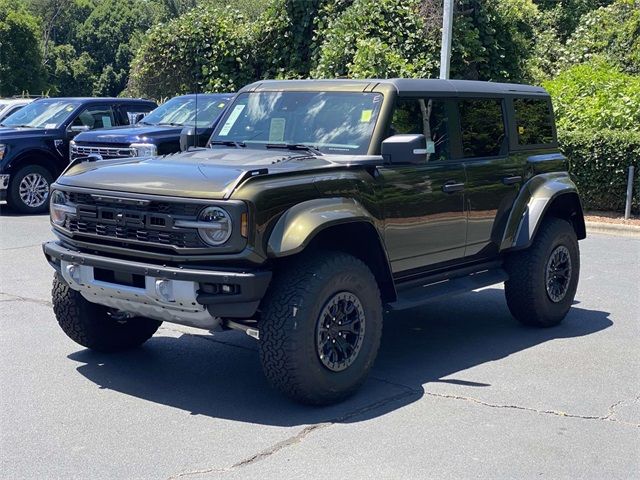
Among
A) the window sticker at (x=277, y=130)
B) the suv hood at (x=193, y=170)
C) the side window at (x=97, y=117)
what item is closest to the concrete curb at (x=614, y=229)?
the side window at (x=97, y=117)

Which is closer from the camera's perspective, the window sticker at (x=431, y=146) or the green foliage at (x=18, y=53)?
the window sticker at (x=431, y=146)

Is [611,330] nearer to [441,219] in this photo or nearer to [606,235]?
[441,219]

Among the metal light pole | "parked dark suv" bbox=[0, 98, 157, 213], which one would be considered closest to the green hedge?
the metal light pole

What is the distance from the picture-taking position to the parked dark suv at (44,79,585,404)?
5.06 m

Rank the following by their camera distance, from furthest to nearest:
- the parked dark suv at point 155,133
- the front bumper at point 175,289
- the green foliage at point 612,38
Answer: the green foliage at point 612,38, the parked dark suv at point 155,133, the front bumper at point 175,289

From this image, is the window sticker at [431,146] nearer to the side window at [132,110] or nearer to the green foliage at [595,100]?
the green foliage at [595,100]

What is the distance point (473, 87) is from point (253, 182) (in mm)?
2611

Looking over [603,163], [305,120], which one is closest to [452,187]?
[305,120]

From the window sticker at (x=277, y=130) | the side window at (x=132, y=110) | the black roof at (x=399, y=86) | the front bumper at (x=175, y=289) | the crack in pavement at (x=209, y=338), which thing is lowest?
the crack in pavement at (x=209, y=338)

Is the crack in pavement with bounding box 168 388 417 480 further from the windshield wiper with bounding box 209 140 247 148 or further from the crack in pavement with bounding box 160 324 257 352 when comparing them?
the windshield wiper with bounding box 209 140 247 148

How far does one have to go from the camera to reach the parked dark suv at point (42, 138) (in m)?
14.4

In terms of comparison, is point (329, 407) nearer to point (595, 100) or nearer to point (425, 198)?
point (425, 198)

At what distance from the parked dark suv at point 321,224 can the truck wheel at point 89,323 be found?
0.04 ft

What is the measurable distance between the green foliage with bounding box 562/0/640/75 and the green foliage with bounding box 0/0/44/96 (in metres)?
34.5
